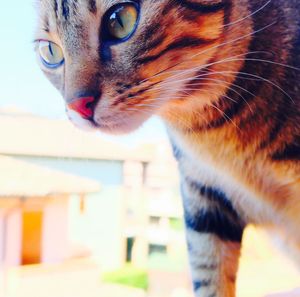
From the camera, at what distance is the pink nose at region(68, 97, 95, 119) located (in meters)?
0.65

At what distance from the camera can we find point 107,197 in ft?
3.32

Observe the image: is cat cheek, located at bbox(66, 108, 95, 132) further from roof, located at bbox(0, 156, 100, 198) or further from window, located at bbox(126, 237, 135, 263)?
window, located at bbox(126, 237, 135, 263)

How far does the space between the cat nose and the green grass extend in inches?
17.7

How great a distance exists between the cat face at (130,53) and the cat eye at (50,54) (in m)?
0.05

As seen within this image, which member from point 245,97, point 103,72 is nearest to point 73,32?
point 103,72

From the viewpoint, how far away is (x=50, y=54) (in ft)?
2.53

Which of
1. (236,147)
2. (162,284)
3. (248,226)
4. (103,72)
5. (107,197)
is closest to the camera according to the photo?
(103,72)

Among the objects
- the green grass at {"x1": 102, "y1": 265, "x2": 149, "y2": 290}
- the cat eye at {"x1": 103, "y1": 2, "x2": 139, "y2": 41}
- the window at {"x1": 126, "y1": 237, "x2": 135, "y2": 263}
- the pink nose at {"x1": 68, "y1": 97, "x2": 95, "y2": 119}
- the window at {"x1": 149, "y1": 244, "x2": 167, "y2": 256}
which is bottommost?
the green grass at {"x1": 102, "y1": 265, "x2": 149, "y2": 290}

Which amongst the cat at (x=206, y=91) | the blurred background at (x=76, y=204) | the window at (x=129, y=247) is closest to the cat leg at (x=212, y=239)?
the cat at (x=206, y=91)

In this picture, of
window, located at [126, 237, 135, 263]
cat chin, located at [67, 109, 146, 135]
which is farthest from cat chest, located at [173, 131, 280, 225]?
window, located at [126, 237, 135, 263]

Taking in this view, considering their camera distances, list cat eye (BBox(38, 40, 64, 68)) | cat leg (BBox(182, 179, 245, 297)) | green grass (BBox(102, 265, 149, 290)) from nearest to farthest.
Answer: cat eye (BBox(38, 40, 64, 68)) < cat leg (BBox(182, 179, 245, 297)) < green grass (BBox(102, 265, 149, 290))

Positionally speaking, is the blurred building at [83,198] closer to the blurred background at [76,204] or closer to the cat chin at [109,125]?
the blurred background at [76,204]

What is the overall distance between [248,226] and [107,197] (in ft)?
0.87

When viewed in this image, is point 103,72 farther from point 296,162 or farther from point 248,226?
point 248,226
